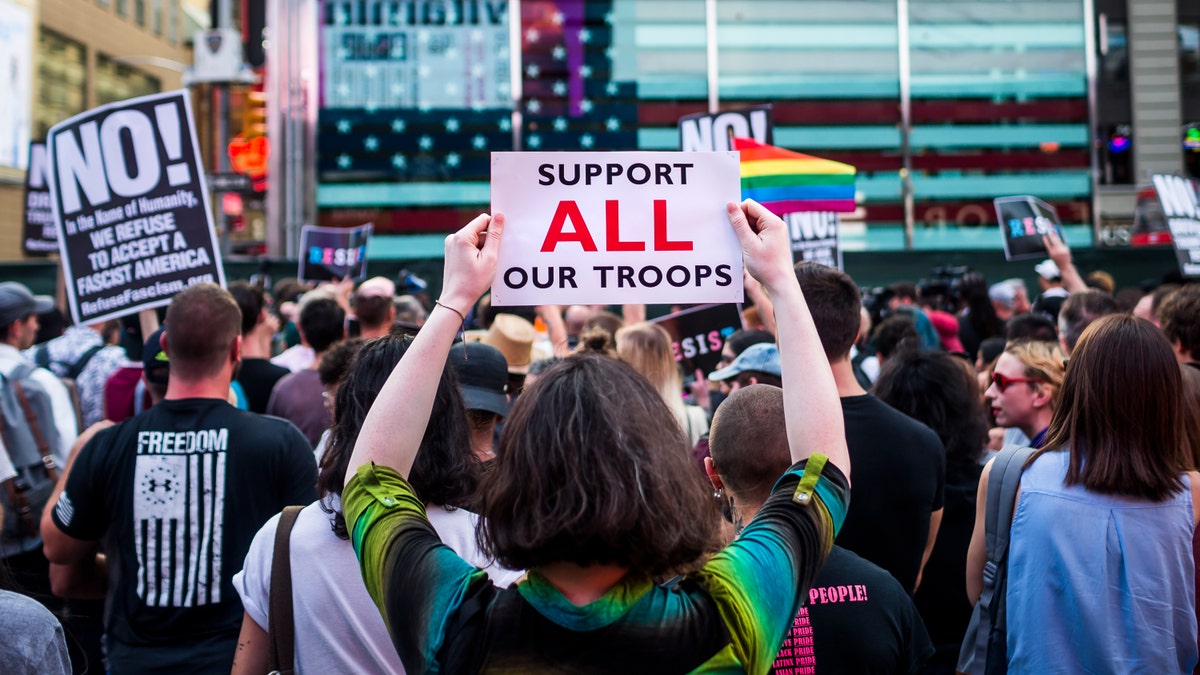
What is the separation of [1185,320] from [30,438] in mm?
5008

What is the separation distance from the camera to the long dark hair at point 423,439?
8.59 feet

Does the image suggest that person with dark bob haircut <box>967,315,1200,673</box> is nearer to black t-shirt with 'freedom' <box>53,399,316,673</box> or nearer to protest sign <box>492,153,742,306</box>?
protest sign <box>492,153,742,306</box>

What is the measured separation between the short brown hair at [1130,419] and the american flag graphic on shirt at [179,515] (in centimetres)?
254

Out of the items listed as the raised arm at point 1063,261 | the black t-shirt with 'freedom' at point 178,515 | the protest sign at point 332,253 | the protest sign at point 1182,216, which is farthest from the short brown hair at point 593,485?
the protest sign at point 332,253

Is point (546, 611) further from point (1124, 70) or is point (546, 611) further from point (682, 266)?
point (1124, 70)

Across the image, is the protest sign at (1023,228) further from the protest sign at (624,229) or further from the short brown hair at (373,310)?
the protest sign at (624,229)

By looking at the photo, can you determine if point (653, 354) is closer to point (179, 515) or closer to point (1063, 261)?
point (179, 515)

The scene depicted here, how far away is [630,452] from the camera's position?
5.71 ft

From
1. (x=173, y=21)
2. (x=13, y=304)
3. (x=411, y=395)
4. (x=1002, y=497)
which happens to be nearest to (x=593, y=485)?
(x=411, y=395)

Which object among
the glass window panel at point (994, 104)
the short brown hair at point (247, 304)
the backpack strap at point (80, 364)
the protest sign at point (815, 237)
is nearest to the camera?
the short brown hair at point (247, 304)

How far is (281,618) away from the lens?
2.60m

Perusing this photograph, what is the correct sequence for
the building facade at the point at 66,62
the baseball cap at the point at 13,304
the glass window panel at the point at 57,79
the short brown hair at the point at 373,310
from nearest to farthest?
the baseball cap at the point at 13,304 < the short brown hair at the point at 373,310 < the building facade at the point at 66,62 < the glass window panel at the point at 57,79

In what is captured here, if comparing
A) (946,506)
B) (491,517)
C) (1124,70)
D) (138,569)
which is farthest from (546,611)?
(1124,70)

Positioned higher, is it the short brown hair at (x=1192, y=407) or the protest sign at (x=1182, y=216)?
the protest sign at (x=1182, y=216)
